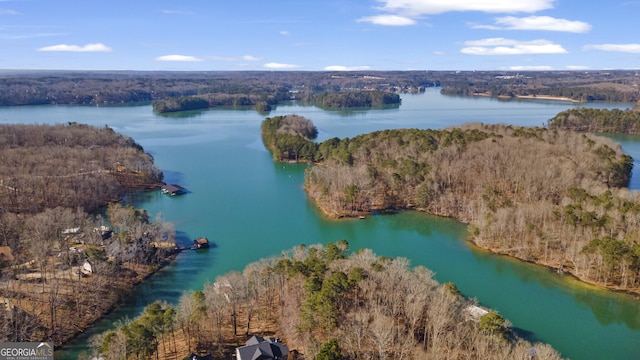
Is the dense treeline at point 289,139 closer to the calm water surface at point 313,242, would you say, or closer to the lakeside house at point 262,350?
the calm water surface at point 313,242

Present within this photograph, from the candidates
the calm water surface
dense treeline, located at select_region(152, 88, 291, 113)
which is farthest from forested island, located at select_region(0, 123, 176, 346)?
dense treeline, located at select_region(152, 88, 291, 113)

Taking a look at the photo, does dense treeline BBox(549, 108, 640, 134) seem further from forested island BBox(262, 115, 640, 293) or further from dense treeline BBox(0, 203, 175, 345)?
dense treeline BBox(0, 203, 175, 345)

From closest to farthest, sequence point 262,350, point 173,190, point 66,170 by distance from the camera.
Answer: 1. point 262,350
2. point 66,170
3. point 173,190

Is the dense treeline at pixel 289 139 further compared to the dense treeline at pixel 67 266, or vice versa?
the dense treeline at pixel 289 139

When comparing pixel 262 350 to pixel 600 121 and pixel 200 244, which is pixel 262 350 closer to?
pixel 200 244

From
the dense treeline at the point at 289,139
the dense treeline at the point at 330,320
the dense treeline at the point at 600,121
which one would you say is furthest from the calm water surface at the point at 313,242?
the dense treeline at the point at 600,121

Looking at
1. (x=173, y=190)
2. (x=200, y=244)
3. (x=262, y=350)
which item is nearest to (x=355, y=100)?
(x=173, y=190)

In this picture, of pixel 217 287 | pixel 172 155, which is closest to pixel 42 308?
pixel 217 287
